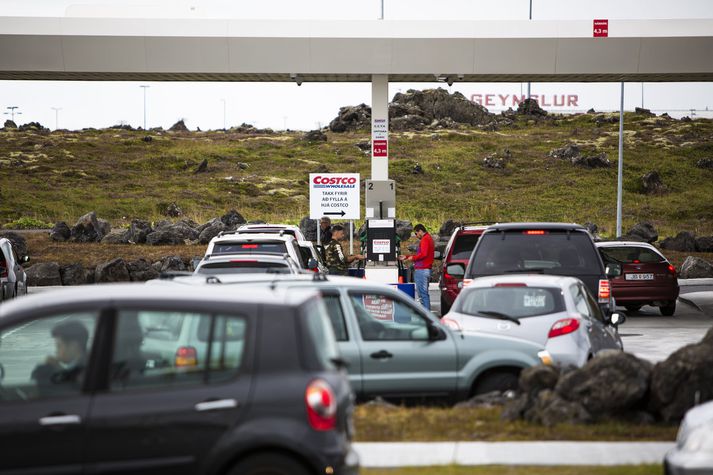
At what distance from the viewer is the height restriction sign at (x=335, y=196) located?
30.4m

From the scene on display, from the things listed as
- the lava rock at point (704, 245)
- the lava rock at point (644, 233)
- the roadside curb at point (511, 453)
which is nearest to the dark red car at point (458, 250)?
the roadside curb at point (511, 453)

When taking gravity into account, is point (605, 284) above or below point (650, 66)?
below

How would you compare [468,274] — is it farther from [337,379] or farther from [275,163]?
[275,163]

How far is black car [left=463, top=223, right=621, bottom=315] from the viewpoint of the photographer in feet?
52.7

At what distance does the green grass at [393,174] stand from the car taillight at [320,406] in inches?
2117

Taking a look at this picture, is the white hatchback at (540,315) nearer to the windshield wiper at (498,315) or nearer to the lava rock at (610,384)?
the windshield wiper at (498,315)

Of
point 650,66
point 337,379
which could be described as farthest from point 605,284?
point 650,66

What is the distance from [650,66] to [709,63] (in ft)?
4.40

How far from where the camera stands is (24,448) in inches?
261

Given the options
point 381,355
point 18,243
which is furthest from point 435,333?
point 18,243

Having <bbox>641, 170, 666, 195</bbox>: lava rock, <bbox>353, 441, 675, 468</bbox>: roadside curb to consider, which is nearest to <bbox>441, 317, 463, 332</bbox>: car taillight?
<bbox>353, 441, 675, 468</bbox>: roadside curb

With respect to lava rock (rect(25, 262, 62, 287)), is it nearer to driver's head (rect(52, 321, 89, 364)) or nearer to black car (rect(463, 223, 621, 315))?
black car (rect(463, 223, 621, 315))

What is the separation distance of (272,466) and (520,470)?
2821 millimetres

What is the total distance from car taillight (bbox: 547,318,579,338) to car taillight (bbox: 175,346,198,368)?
6.31 m
